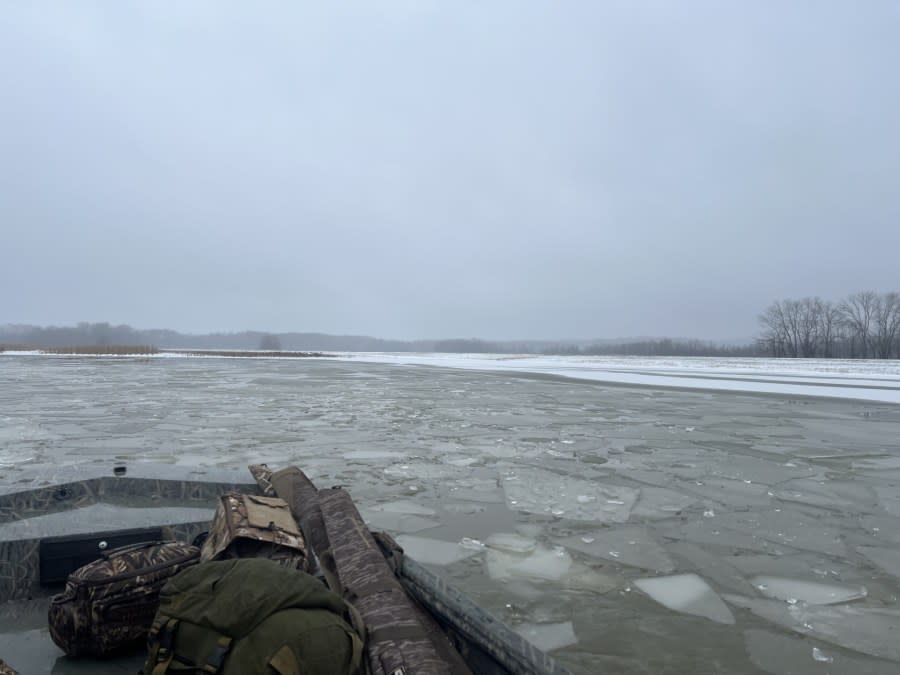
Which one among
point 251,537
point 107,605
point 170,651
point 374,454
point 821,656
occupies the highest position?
point 251,537

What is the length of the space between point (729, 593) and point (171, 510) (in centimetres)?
338

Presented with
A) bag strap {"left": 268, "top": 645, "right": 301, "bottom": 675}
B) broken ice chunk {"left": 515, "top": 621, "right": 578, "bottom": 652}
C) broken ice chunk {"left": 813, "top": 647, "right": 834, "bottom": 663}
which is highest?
bag strap {"left": 268, "top": 645, "right": 301, "bottom": 675}

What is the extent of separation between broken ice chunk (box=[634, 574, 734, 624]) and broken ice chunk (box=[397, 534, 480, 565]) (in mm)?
1138

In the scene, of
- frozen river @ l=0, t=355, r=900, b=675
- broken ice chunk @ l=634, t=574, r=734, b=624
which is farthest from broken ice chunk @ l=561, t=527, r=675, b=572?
broken ice chunk @ l=634, t=574, r=734, b=624

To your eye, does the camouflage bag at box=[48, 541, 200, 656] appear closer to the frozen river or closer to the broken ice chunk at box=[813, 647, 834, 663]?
the frozen river

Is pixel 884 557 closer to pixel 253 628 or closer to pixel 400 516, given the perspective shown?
pixel 400 516

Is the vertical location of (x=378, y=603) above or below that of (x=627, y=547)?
above

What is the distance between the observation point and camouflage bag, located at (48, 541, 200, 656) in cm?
220

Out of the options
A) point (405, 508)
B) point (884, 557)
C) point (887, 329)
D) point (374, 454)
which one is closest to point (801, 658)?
point (884, 557)

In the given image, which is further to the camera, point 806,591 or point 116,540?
point 806,591

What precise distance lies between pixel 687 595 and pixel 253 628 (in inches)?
104

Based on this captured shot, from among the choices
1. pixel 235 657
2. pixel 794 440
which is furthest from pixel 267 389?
pixel 235 657

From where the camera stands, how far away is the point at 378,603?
2.09 meters

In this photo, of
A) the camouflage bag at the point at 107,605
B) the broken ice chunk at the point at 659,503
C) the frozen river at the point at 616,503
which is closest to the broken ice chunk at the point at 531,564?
the frozen river at the point at 616,503
